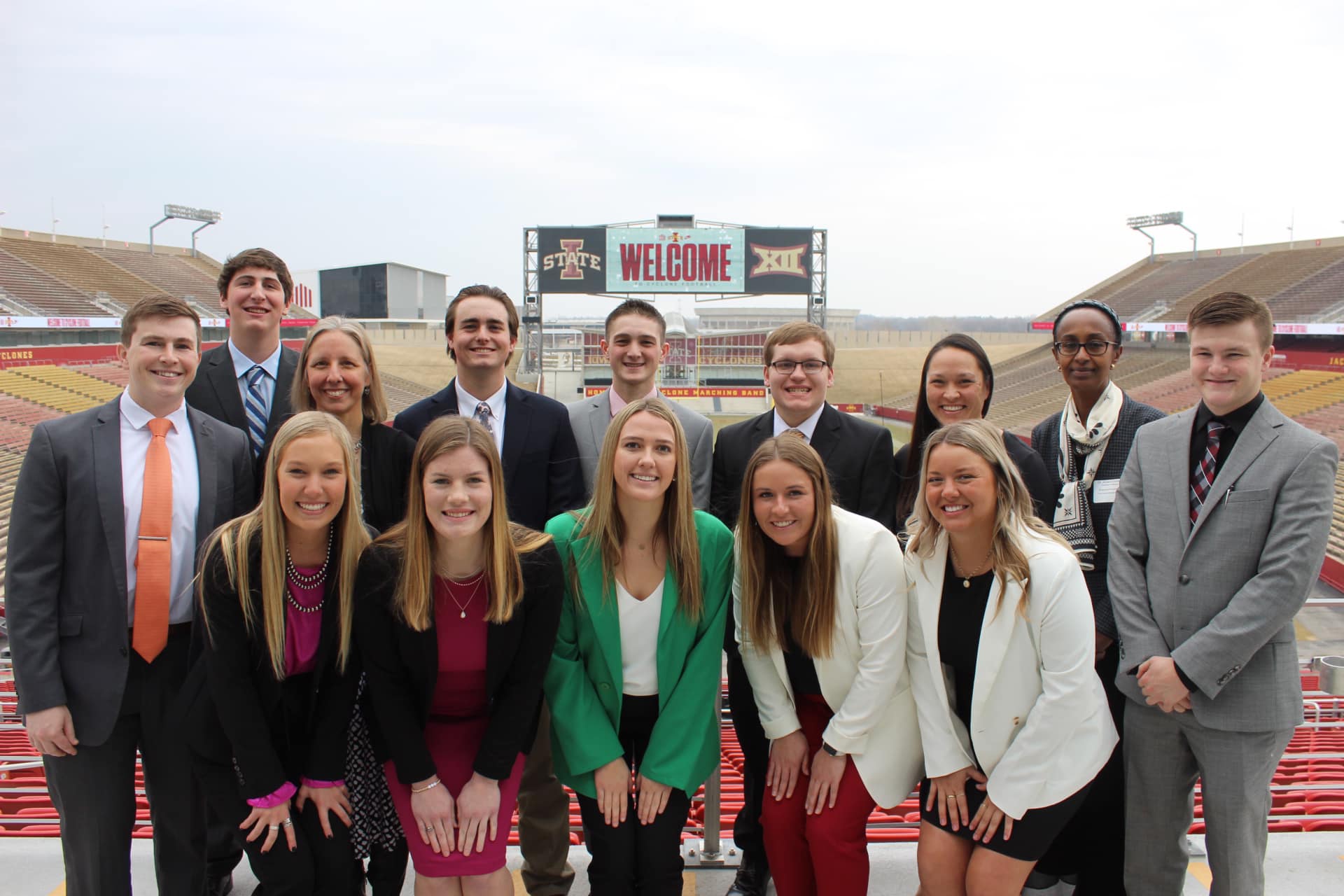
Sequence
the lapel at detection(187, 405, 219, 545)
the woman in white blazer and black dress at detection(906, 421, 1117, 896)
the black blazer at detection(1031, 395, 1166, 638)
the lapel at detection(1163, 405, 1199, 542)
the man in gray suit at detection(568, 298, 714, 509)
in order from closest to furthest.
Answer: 1. the woman in white blazer and black dress at detection(906, 421, 1117, 896)
2. the lapel at detection(1163, 405, 1199, 542)
3. the lapel at detection(187, 405, 219, 545)
4. the black blazer at detection(1031, 395, 1166, 638)
5. the man in gray suit at detection(568, 298, 714, 509)

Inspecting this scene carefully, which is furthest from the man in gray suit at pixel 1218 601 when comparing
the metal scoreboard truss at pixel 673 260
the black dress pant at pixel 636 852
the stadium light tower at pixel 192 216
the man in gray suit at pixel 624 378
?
the stadium light tower at pixel 192 216

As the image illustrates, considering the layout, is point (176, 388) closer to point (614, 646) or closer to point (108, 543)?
point (108, 543)

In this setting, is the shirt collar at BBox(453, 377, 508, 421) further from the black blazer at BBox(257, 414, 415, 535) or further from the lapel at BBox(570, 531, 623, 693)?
the lapel at BBox(570, 531, 623, 693)

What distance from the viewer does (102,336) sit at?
38.6 metres

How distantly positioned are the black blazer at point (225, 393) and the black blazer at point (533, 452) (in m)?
0.52

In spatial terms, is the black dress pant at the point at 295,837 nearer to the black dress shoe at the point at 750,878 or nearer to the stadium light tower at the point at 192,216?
the black dress shoe at the point at 750,878

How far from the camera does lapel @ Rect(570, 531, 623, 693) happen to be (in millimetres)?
2994

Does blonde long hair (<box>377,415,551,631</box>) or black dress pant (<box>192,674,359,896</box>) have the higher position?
blonde long hair (<box>377,415,551,631</box>)

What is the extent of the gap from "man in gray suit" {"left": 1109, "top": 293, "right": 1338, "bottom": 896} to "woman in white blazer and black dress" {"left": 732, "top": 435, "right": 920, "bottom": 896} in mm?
832

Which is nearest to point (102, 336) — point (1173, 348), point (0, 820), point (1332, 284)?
point (0, 820)

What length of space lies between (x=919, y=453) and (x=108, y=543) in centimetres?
314

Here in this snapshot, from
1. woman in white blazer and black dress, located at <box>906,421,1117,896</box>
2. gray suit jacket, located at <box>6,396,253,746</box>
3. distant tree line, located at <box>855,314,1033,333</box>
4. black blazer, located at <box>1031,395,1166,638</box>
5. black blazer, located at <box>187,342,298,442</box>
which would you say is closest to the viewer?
woman in white blazer and black dress, located at <box>906,421,1117,896</box>

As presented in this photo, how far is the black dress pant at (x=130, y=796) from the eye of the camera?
289cm

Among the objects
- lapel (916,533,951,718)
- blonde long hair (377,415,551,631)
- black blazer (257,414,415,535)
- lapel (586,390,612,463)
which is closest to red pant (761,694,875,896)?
lapel (916,533,951,718)
